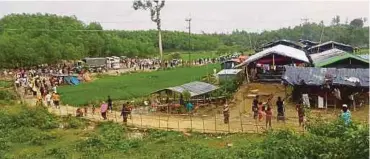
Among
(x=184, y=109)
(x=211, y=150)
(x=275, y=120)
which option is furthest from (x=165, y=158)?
(x=184, y=109)

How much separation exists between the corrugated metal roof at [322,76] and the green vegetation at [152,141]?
5.53 metres

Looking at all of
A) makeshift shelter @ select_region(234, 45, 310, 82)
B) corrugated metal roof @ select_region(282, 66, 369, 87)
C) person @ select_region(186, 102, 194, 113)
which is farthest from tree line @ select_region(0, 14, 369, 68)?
corrugated metal roof @ select_region(282, 66, 369, 87)

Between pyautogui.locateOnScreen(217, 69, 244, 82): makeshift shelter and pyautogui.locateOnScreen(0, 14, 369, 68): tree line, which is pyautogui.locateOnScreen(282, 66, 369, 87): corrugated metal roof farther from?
pyautogui.locateOnScreen(0, 14, 369, 68): tree line

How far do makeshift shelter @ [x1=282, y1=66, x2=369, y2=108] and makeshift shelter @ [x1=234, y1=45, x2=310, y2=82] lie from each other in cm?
576

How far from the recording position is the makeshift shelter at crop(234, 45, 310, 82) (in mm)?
32812

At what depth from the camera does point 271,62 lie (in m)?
34.1

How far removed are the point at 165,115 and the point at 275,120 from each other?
6491 millimetres

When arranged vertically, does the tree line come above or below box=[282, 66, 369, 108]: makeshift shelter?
above

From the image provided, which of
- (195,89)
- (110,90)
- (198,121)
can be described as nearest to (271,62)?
(195,89)

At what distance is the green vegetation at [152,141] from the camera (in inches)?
553

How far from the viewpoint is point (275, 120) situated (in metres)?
23.7

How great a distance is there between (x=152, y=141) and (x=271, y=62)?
15365mm

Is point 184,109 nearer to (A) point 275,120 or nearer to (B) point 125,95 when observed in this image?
(A) point 275,120

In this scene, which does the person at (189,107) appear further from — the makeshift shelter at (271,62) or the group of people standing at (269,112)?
the makeshift shelter at (271,62)
